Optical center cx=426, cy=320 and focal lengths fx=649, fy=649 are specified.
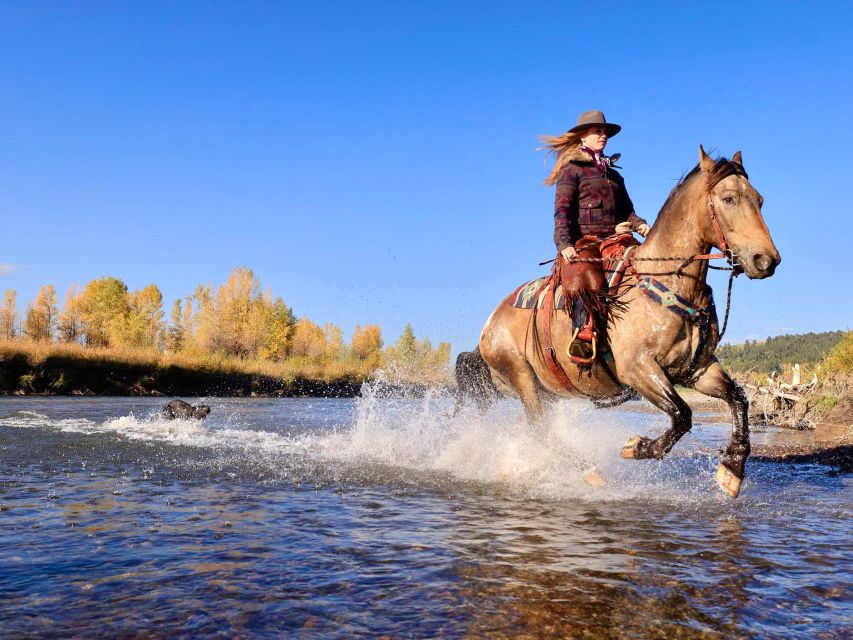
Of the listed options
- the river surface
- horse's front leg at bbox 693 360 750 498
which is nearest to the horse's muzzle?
horse's front leg at bbox 693 360 750 498

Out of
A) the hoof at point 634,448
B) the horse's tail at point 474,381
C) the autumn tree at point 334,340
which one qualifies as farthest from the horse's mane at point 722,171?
the autumn tree at point 334,340

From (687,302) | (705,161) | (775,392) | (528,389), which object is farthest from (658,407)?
(775,392)

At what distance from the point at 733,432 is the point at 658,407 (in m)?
0.75

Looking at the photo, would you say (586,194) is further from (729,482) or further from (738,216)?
(729,482)

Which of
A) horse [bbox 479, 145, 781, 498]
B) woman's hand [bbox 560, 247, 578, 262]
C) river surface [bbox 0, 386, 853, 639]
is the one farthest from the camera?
woman's hand [bbox 560, 247, 578, 262]

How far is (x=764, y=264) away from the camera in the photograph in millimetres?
5699

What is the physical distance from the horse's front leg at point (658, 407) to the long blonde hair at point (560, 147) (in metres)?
2.71

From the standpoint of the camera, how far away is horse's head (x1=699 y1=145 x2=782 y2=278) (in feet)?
18.8

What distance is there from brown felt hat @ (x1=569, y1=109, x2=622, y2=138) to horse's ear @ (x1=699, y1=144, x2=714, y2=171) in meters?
1.53

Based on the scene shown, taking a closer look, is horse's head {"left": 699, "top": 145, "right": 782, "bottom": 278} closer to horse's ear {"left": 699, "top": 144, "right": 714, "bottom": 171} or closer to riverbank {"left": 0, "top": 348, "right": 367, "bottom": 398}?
horse's ear {"left": 699, "top": 144, "right": 714, "bottom": 171}

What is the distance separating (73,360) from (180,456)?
29395 mm

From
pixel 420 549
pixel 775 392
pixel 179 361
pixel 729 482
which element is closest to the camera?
pixel 420 549

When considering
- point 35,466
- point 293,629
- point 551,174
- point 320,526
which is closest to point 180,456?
point 35,466

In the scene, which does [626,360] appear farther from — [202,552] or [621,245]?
[202,552]
